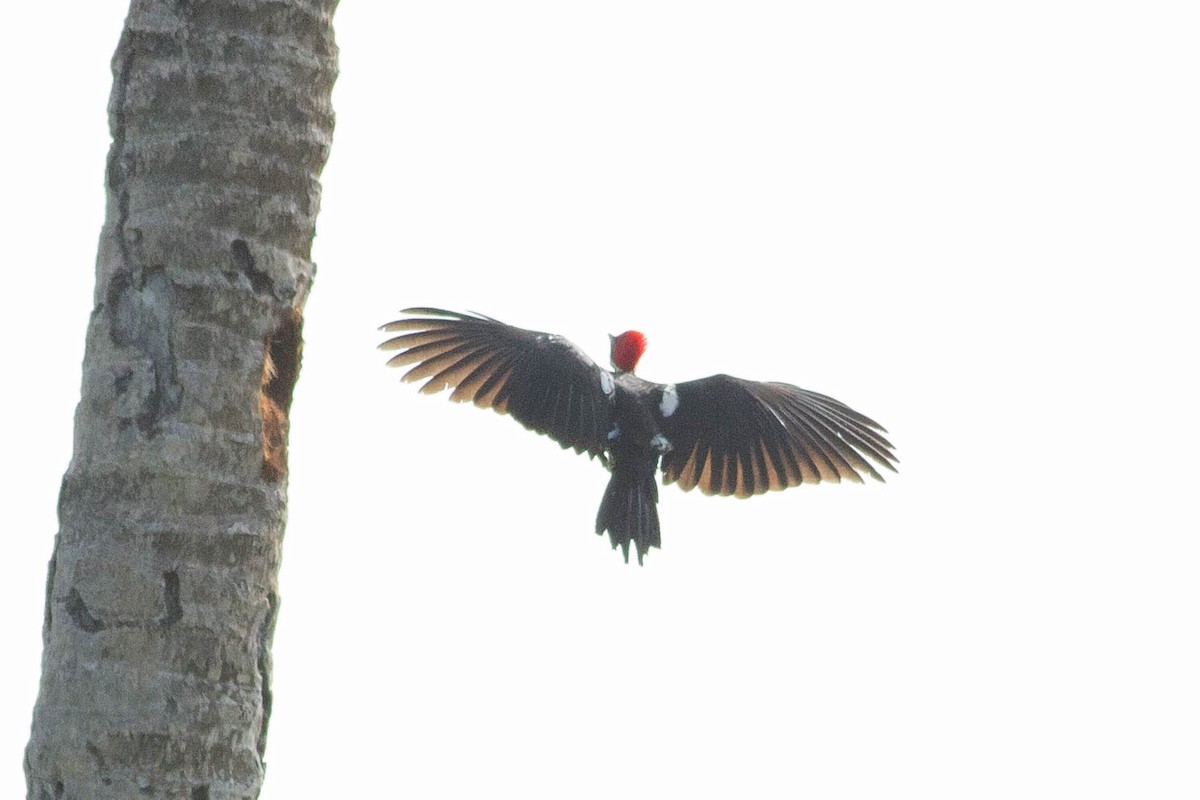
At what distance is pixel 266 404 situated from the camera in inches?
151

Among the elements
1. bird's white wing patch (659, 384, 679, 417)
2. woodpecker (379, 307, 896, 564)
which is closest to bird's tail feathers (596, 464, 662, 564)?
woodpecker (379, 307, 896, 564)

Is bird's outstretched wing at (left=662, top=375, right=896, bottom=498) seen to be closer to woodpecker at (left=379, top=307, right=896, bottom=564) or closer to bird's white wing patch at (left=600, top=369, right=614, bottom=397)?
woodpecker at (left=379, top=307, right=896, bottom=564)

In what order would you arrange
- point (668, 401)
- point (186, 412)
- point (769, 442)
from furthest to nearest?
point (769, 442) < point (668, 401) < point (186, 412)

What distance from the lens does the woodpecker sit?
24.6 ft

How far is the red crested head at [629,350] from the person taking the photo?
26.9 ft

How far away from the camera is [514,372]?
7773mm

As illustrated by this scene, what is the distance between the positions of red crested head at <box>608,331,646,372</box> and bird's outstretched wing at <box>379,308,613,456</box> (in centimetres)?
60

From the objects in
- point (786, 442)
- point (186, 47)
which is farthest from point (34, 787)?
point (786, 442)

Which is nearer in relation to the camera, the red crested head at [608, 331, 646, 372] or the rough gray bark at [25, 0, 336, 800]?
the rough gray bark at [25, 0, 336, 800]

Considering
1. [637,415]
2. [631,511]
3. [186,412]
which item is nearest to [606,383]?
[637,415]

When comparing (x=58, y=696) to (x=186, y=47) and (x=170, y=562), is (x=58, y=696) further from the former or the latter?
(x=186, y=47)

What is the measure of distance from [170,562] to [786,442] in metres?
5.02

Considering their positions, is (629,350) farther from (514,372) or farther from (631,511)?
(631,511)

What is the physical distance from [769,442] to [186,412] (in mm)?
4876
